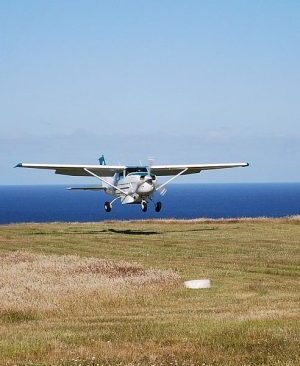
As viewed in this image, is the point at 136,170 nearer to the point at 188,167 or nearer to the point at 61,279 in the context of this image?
the point at 188,167

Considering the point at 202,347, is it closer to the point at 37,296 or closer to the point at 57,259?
the point at 37,296

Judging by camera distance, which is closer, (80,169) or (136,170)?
(136,170)

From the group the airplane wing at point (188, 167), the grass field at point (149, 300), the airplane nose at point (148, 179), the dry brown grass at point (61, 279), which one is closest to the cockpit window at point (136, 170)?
the airplane nose at point (148, 179)

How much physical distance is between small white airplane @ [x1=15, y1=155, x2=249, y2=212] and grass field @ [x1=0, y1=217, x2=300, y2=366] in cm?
531

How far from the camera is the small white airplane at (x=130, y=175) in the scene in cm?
5322

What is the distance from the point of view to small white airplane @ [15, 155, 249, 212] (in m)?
53.2

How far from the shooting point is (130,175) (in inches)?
2158

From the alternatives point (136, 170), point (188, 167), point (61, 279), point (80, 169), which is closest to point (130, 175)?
point (136, 170)

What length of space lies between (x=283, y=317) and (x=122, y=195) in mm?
38005

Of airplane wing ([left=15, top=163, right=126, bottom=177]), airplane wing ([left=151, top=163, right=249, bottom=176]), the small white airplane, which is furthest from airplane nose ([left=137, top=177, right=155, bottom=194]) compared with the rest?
airplane wing ([left=15, top=163, right=126, bottom=177])

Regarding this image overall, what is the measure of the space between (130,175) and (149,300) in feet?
103

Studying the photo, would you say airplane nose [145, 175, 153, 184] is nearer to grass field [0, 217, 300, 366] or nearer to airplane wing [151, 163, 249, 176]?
airplane wing [151, 163, 249, 176]

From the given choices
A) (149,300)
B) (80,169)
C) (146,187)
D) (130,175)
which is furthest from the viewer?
(80,169)

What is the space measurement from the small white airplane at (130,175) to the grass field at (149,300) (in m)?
5.31
